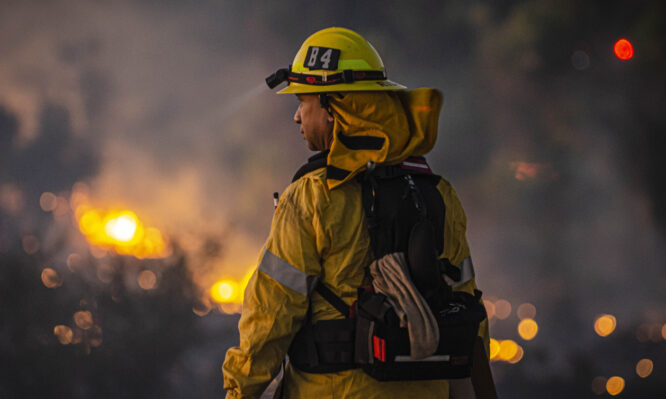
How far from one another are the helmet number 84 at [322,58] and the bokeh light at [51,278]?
6.08 metres

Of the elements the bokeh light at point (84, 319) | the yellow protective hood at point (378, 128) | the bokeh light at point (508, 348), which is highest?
the yellow protective hood at point (378, 128)

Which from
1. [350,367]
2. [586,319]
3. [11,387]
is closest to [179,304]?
[11,387]

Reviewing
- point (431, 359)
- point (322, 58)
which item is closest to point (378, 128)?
point (322, 58)

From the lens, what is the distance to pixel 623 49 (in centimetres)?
712

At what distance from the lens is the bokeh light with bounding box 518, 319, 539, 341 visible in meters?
7.05

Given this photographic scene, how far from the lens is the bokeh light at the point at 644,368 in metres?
7.31

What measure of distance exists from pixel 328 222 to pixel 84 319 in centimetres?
644

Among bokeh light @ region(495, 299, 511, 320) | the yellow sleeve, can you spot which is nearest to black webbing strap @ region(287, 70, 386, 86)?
the yellow sleeve

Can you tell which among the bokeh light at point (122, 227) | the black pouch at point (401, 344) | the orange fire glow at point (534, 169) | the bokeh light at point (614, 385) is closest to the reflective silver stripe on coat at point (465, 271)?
the black pouch at point (401, 344)

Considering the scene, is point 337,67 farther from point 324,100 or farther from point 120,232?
point 120,232

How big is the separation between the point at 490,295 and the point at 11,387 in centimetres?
689

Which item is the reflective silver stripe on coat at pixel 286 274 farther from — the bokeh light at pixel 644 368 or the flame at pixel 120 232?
the bokeh light at pixel 644 368

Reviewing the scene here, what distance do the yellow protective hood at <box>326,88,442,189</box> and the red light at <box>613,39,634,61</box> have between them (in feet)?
19.5

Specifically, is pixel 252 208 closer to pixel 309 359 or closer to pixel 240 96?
pixel 240 96
